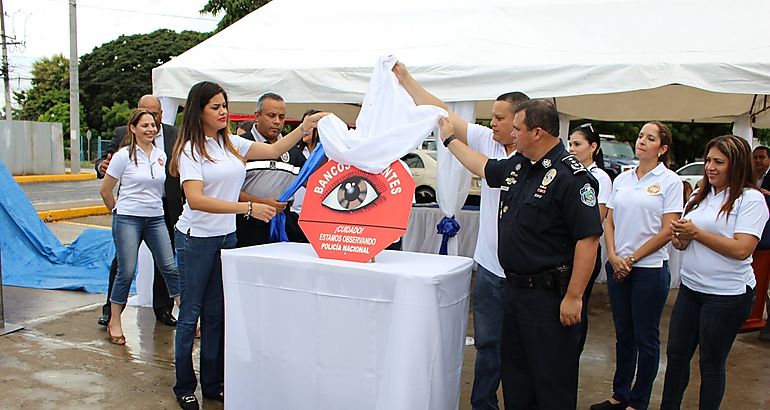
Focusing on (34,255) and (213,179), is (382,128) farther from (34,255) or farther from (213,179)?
(34,255)

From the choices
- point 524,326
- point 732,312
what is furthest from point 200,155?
point 732,312

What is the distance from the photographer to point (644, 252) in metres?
3.34

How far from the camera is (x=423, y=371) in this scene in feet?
8.34

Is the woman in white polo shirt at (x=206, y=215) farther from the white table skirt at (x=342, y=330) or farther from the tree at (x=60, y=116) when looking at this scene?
the tree at (x=60, y=116)

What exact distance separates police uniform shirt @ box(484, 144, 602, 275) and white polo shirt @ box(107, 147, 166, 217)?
8.81ft

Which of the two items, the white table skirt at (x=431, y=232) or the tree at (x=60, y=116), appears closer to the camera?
the white table skirt at (x=431, y=232)

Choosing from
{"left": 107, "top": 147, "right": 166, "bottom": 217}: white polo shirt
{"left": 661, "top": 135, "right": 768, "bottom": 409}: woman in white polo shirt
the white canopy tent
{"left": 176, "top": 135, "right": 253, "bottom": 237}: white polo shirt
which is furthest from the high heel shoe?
{"left": 661, "top": 135, "right": 768, "bottom": 409}: woman in white polo shirt

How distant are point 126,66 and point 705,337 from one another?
138 ft

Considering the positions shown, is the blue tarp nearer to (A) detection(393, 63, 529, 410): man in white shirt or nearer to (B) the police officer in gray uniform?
(A) detection(393, 63, 529, 410): man in white shirt

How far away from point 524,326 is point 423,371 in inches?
18.2

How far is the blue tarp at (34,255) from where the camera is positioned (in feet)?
20.6

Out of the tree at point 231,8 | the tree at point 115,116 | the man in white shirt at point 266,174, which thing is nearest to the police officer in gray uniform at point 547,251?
the man in white shirt at point 266,174

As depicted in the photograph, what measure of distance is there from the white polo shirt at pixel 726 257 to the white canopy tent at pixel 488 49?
1631 millimetres

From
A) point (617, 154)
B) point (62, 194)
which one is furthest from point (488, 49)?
point (617, 154)
